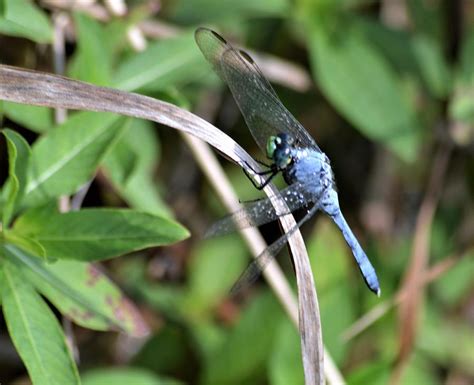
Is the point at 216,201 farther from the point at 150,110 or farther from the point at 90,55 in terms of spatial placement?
the point at 150,110

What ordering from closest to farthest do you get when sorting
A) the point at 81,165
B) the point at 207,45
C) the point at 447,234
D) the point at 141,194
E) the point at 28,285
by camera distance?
the point at 28,285
the point at 81,165
the point at 207,45
the point at 141,194
the point at 447,234

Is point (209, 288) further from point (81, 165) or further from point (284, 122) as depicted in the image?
point (81, 165)

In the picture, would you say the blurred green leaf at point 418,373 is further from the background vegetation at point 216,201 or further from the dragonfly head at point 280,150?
the dragonfly head at point 280,150

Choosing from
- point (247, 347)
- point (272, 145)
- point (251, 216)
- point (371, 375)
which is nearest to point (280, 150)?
point (272, 145)

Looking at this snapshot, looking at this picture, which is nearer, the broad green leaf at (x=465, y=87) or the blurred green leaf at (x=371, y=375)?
the blurred green leaf at (x=371, y=375)

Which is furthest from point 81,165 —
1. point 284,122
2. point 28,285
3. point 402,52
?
point 402,52

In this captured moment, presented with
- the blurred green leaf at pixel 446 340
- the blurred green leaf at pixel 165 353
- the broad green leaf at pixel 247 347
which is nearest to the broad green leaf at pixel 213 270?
the blurred green leaf at pixel 165 353

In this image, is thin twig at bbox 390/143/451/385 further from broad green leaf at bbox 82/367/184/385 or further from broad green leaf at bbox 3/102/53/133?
broad green leaf at bbox 3/102/53/133
